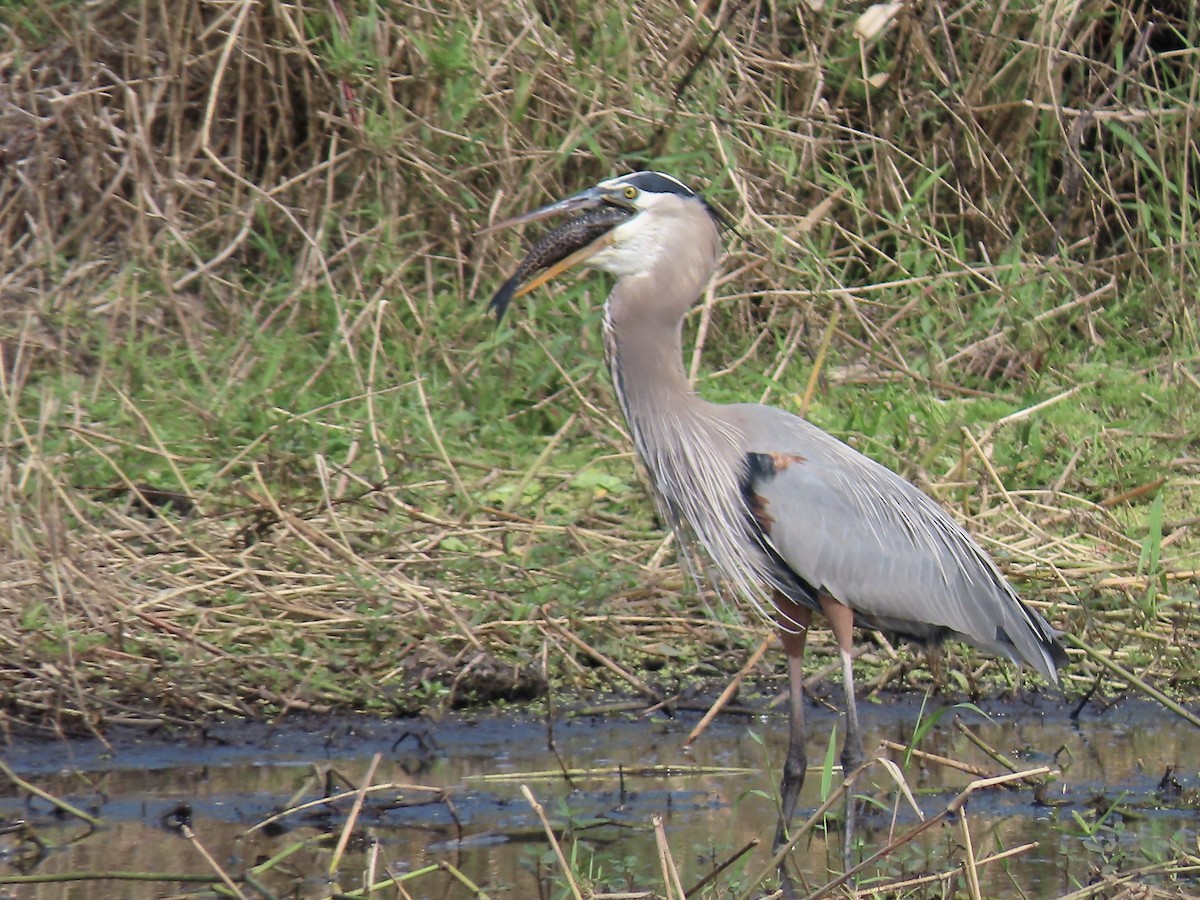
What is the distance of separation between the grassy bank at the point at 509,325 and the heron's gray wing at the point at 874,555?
0.66 metres

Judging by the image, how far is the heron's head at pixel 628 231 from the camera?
15.7 feet

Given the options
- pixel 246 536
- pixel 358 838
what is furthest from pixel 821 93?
pixel 358 838

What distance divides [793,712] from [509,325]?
270 cm

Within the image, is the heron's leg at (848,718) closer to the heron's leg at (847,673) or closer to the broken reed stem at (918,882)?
the heron's leg at (847,673)

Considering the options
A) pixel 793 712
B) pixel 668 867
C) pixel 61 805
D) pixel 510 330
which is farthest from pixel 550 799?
pixel 510 330

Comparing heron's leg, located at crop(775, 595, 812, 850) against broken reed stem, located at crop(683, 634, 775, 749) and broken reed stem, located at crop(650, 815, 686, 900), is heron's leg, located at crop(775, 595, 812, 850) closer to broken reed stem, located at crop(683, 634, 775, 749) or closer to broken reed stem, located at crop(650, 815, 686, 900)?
broken reed stem, located at crop(683, 634, 775, 749)

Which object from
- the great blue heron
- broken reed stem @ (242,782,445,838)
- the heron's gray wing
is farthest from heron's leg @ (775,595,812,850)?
broken reed stem @ (242,782,445,838)

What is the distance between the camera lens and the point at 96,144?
708 cm

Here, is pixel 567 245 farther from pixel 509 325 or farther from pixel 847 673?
pixel 509 325

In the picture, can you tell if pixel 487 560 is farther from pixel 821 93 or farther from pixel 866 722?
pixel 821 93

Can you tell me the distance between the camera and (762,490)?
184 inches

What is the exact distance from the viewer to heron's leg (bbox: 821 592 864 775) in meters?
4.44

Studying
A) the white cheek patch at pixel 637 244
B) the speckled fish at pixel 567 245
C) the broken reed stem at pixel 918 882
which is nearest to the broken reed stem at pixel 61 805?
the speckled fish at pixel 567 245

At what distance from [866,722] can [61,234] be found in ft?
12.6
